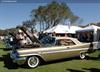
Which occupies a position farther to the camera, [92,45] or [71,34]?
[71,34]

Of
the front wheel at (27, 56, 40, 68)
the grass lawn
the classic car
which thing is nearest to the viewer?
the grass lawn

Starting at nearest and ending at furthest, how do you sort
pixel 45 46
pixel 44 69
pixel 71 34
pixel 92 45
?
pixel 44 69
pixel 45 46
pixel 92 45
pixel 71 34

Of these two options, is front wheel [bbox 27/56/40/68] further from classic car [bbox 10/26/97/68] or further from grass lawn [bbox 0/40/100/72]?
grass lawn [bbox 0/40/100/72]

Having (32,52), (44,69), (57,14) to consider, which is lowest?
(44,69)

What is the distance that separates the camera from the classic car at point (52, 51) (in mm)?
9805

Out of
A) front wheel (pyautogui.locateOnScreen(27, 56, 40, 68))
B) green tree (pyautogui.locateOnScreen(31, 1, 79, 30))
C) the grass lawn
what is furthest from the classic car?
green tree (pyautogui.locateOnScreen(31, 1, 79, 30))

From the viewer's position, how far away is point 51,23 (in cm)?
5225

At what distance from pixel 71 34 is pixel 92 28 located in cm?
592

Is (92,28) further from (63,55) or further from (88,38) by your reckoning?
(63,55)

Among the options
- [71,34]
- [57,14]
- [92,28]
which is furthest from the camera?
[57,14]

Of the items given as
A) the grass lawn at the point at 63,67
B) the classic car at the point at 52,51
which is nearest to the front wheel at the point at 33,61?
the classic car at the point at 52,51

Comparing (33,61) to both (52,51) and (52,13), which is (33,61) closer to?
→ (52,51)

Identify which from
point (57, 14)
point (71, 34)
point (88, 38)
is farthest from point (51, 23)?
point (88, 38)

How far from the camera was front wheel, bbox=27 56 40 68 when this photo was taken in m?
9.98
